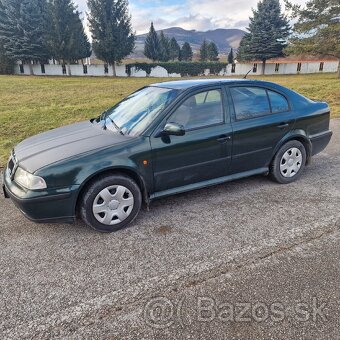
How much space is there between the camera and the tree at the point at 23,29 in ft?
119

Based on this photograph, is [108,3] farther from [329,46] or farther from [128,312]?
[128,312]

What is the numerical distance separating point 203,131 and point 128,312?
6.96ft

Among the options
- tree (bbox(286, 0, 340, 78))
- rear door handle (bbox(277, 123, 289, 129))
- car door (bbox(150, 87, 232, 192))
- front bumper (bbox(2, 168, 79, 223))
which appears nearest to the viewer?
front bumper (bbox(2, 168, 79, 223))

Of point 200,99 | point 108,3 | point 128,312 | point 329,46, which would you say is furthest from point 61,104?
point 108,3

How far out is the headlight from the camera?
290 cm

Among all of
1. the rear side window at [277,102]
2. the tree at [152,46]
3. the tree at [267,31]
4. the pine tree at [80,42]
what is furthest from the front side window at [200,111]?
the tree at [152,46]

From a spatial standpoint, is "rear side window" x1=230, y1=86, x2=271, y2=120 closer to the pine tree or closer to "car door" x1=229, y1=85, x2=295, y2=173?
"car door" x1=229, y1=85, x2=295, y2=173

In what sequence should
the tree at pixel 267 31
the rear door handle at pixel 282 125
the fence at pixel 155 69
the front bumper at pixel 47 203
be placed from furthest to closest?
the fence at pixel 155 69
the tree at pixel 267 31
the rear door handle at pixel 282 125
the front bumper at pixel 47 203

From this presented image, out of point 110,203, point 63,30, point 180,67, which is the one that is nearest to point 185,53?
point 180,67

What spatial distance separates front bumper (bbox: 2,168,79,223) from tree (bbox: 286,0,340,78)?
29.7 meters

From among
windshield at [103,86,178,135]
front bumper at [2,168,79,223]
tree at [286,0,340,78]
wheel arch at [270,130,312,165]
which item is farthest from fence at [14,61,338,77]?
front bumper at [2,168,79,223]

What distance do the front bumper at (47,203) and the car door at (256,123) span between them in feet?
6.60

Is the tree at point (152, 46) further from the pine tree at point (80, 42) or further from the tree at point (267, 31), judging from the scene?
the tree at point (267, 31)

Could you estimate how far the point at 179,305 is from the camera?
2.24 metres
